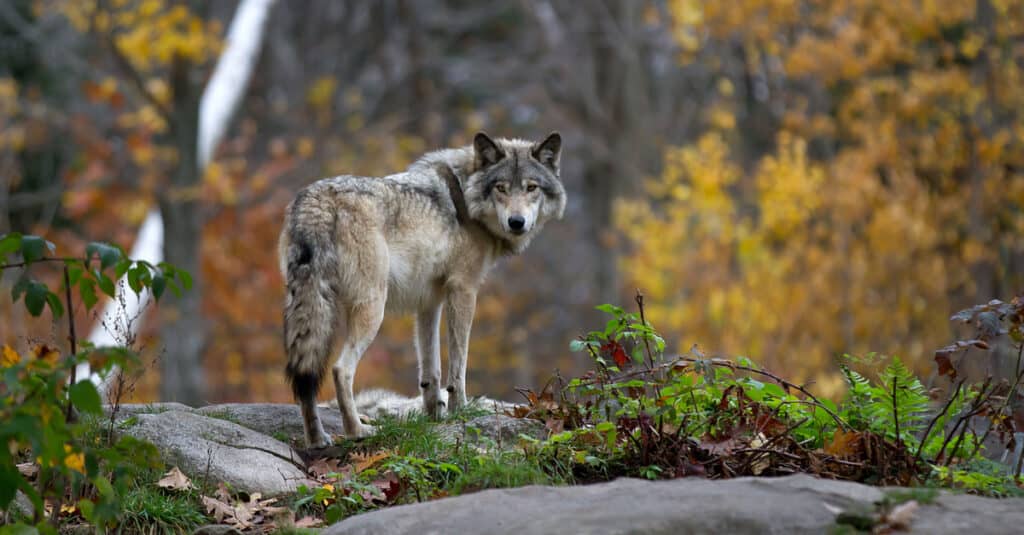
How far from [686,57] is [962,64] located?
14.1 ft

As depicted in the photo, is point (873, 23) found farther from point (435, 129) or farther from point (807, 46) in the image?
point (435, 129)

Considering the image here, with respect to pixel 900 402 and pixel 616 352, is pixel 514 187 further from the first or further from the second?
pixel 900 402

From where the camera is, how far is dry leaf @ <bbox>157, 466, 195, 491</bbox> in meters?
5.40

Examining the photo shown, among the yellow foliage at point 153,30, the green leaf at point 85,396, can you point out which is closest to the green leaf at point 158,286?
the green leaf at point 85,396

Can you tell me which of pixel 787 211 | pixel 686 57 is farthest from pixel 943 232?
pixel 686 57

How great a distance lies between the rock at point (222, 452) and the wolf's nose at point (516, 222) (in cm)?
217

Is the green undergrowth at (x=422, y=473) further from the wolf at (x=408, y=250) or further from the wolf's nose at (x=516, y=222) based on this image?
the wolf's nose at (x=516, y=222)

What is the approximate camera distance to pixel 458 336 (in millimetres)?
7297

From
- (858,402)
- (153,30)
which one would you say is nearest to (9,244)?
(858,402)

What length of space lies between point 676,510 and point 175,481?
2680 mm

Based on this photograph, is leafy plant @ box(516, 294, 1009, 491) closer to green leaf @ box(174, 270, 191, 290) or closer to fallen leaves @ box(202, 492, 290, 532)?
fallen leaves @ box(202, 492, 290, 532)

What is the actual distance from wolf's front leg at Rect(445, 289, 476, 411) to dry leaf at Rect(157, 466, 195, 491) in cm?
209

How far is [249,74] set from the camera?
17047mm

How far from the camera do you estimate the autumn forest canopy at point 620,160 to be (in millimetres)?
14938
